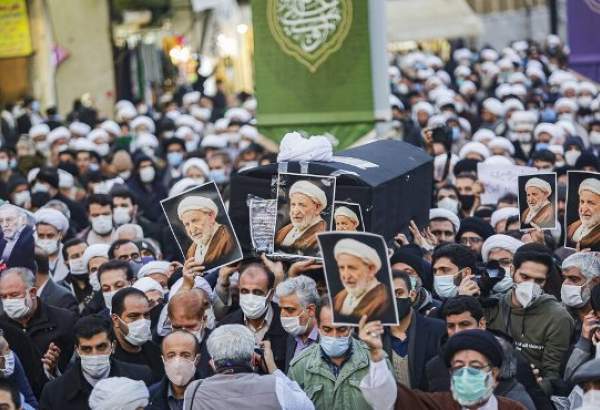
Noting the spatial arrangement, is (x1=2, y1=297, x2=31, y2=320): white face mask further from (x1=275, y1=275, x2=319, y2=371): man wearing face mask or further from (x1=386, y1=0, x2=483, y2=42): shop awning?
(x1=386, y1=0, x2=483, y2=42): shop awning

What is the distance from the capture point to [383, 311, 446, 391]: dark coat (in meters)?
7.86

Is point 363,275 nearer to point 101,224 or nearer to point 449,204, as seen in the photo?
point 449,204

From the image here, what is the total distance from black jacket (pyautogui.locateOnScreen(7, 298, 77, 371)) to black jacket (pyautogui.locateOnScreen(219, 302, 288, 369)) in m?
1.13

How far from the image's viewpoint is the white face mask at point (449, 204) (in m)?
12.5

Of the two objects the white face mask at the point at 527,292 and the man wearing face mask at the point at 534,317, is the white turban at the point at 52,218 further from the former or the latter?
the white face mask at the point at 527,292

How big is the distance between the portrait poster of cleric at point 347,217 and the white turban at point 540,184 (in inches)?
57.0

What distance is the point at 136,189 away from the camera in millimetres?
16000

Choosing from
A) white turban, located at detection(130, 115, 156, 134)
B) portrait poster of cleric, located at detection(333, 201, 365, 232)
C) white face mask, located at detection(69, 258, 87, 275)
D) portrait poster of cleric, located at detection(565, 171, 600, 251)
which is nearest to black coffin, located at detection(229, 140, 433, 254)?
portrait poster of cleric, located at detection(333, 201, 365, 232)

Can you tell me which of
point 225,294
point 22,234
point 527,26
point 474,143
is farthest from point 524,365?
point 527,26

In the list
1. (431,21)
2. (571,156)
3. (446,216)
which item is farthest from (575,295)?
(431,21)

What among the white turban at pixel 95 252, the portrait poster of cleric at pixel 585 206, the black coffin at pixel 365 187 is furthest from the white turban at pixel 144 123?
the portrait poster of cleric at pixel 585 206

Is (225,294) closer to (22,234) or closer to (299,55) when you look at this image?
(22,234)

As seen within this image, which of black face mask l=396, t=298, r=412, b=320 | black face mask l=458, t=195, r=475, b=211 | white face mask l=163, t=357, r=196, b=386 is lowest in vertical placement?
black face mask l=458, t=195, r=475, b=211

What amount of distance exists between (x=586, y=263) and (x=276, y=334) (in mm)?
1681
